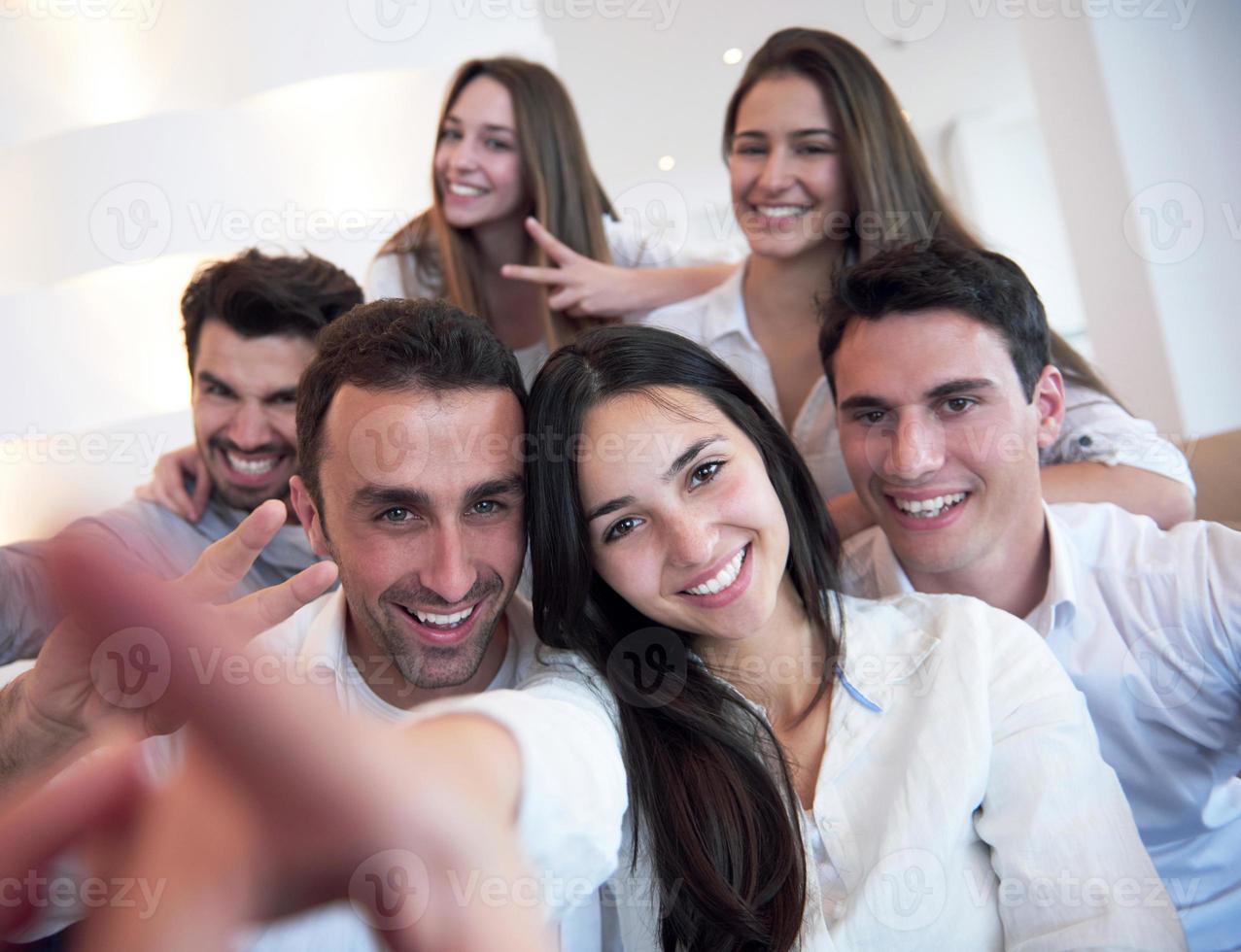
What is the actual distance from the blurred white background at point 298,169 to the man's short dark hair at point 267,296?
89cm

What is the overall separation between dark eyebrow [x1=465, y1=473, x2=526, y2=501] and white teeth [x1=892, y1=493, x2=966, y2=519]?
0.64 m

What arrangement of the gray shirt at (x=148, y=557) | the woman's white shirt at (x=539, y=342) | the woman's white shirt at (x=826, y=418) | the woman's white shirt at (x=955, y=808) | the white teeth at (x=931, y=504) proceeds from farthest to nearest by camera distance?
the woman's white shirt at (x=539, y=342)
the gray shirt at (x=148, y=557)
the woman's white shirt at (x=826, y=418)
the white teeth at (x=931, y=504)
the woman's white shirt at (x=955, y=808)

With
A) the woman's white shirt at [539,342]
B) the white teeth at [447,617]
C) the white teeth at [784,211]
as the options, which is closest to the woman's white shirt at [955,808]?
the white teeth at [447,617]

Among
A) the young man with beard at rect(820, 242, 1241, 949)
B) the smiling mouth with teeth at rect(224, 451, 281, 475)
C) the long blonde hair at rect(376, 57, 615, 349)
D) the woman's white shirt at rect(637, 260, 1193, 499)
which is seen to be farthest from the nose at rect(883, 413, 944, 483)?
the smiling mouth with teeth at rect(224, 451, 281, 475)

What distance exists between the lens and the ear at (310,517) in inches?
59.2

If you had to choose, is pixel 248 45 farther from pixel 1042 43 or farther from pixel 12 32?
pixel 1042 43

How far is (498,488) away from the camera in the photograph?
1365 mm

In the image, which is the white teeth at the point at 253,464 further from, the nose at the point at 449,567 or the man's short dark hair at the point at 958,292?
the man's short dark hair at the point at 958,292

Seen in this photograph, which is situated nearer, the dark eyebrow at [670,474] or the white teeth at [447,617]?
the dark eyebrow at [670,474]

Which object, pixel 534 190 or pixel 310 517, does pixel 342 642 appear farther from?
pixel 534 190

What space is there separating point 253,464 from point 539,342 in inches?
28.9

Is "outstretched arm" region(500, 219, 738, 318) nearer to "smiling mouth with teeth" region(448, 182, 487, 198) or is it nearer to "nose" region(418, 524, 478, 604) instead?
"smiling mouth with teeth" region(448, 182, 487, 198)

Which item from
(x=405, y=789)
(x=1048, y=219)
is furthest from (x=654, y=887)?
(x=1048, y=219)

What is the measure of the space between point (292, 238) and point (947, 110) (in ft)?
17.9
